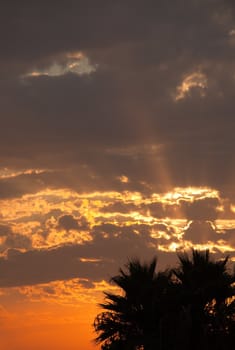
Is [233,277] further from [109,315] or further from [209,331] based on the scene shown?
[109,315]

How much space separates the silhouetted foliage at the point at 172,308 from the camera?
32.8 metres

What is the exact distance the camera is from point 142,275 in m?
36.7

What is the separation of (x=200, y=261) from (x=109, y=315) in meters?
5.08

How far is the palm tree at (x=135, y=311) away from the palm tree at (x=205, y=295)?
111 cm

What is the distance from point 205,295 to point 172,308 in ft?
5.59

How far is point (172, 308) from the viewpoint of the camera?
34.8 meters

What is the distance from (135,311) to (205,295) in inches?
140

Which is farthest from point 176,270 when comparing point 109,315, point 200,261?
point 109,315

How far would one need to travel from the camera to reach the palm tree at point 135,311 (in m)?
34.8

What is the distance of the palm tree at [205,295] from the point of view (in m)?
32.7

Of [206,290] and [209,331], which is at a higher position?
[206,290]

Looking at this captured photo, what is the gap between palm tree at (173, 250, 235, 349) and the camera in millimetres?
32688

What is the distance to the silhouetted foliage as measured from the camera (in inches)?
1289

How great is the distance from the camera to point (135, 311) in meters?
35.6
